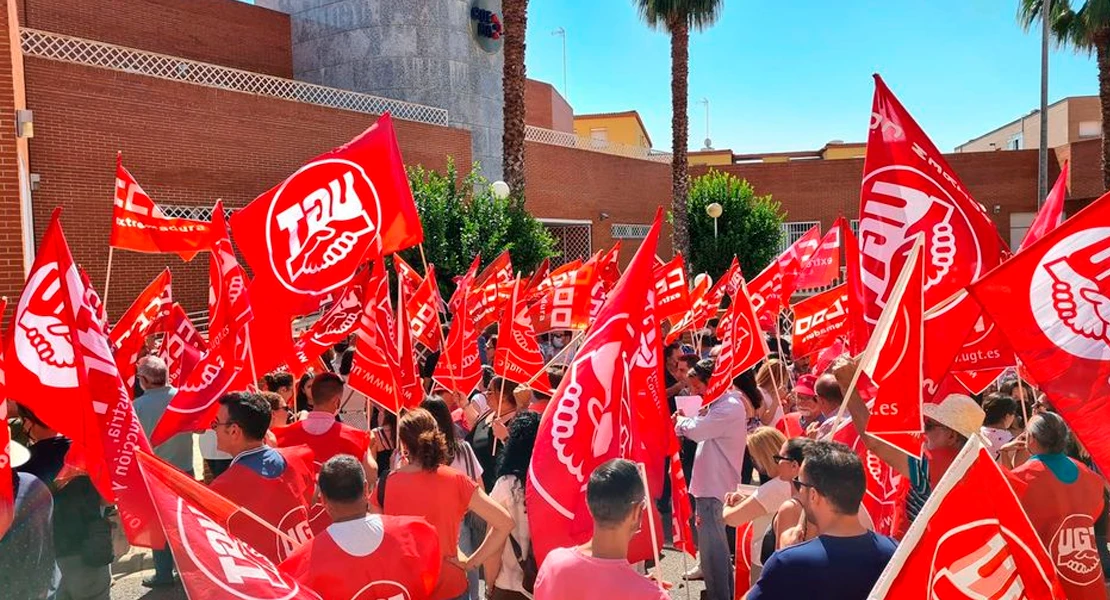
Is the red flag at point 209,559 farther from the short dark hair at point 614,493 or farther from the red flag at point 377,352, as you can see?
the red flag at point 377,352

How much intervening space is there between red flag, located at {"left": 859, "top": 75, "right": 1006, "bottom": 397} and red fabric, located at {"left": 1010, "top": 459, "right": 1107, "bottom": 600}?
1.04 m

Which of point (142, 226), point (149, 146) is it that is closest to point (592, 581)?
point (142, 226)

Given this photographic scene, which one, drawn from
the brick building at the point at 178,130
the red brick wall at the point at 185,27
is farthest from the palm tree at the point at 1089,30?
the red brick wall at the point at 185,27

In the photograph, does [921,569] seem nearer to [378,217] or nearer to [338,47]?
[378,217]

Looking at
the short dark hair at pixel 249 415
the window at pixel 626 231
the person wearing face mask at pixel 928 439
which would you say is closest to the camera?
the short dark hair at pixel 249 415

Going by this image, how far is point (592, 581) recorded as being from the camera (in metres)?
2.81

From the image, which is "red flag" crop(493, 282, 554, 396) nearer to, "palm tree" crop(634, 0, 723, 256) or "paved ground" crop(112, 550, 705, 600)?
"paved ground" crop(112, 550, 705, 600)

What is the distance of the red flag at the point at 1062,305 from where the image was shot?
3582mm

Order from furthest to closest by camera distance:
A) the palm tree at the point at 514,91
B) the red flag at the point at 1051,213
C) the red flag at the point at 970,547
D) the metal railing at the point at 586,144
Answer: the metal railing at the point at 586,144 → the palm tree at the point at 514,91 → the red flag at the point at 1051,213 → the red flag at the point at 970,547

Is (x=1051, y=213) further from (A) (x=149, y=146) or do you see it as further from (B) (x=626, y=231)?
(B) (x=626, y=231)

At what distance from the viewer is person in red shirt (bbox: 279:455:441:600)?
3109mm

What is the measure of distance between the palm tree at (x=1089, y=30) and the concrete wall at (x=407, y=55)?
46.9ft

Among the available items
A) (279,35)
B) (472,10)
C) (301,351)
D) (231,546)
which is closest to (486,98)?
(472,10)

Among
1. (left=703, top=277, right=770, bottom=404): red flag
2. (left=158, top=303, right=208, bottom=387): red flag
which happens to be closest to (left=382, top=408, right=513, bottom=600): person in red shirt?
(left=703, top=277, right=770, bottom=404): red flag
